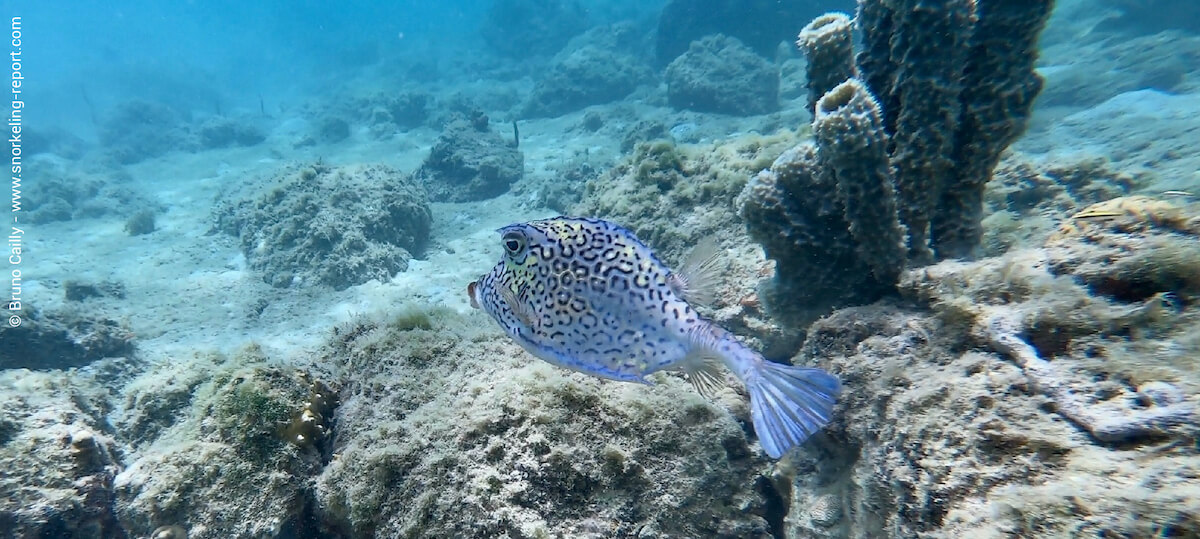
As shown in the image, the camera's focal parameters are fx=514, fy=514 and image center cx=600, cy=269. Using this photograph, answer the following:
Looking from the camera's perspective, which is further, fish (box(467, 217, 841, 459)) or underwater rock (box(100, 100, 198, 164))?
underwater rock (box(100, 100, 198, 164))

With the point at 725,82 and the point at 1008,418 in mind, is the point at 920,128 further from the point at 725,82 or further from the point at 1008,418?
the point at 725,82

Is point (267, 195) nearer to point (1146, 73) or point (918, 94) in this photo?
point (918, 94)

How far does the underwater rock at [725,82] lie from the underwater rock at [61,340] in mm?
17203

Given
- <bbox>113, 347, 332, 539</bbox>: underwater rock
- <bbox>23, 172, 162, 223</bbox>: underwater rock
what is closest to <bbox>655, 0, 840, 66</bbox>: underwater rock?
<bbox>23, 172, 162, 223</bbox>: underwater rock

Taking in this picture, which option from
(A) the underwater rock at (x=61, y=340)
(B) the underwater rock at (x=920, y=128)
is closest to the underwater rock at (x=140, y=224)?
(A) the underwater rock at (x=61, y=340)

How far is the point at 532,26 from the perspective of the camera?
116 feet

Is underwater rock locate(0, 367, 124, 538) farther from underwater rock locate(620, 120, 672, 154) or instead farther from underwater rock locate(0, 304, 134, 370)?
underwater rock locate(620, 120, 672, 154)

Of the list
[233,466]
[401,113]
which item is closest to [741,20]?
[401,113]

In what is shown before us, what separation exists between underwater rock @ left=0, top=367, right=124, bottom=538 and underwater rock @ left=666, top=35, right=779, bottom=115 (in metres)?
18.2

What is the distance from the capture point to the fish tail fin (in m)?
1.86

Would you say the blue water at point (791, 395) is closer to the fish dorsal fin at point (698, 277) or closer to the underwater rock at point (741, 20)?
the fish dorsal fin at point (698, 277)

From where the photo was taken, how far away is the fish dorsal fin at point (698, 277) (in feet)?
7.16

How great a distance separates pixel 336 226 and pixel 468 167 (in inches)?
207

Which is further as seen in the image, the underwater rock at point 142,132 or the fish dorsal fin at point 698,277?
the underwater rock at point 142,132
